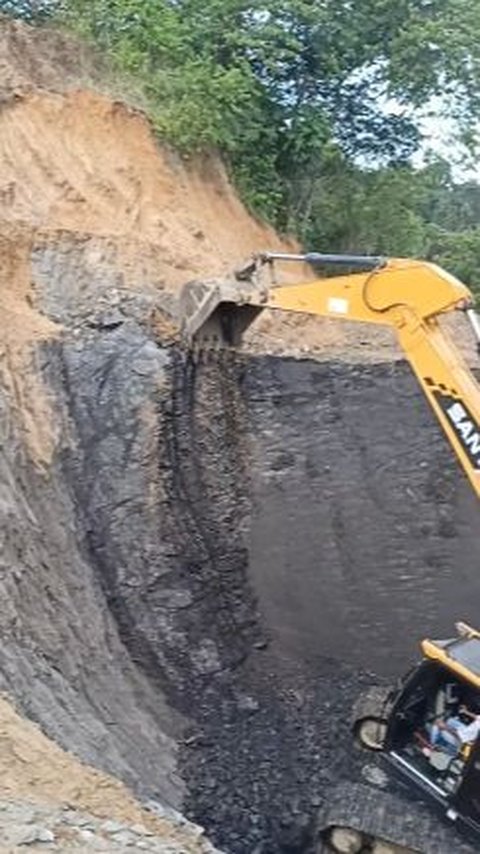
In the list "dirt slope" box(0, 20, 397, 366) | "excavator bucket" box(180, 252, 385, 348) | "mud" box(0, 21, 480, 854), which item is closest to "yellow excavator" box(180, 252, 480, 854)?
"mud" box(0, 21, 480, 854)

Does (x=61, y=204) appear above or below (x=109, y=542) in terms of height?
above

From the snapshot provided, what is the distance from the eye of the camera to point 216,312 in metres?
12.8

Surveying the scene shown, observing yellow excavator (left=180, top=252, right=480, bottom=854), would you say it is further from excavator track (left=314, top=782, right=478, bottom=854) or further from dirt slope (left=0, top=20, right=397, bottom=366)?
dirt slope (left=0, top=20, right=397, bottom=366)

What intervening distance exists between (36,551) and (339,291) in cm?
318

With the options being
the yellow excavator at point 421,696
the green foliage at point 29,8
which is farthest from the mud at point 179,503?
the green foliage at point 29,8

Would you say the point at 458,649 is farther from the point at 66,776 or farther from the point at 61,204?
the point at 61,204

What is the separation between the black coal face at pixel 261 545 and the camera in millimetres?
9375

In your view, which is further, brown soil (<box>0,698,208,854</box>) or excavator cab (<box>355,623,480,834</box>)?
excavator cab (<box>355,623,480,834</box>)

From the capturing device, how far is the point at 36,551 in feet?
32.8

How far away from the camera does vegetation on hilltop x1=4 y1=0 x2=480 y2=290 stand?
17.5 metres

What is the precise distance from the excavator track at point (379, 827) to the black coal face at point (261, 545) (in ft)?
1.31

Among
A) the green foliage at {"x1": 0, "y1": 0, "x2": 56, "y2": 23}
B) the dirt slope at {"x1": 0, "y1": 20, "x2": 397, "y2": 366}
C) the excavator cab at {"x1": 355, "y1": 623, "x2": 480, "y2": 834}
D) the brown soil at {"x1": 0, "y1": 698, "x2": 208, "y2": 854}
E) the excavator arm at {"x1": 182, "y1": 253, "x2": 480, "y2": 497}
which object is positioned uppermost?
the green foliage at {"x1": 0, "y1": 0, "x2": 56, "y2": 23}

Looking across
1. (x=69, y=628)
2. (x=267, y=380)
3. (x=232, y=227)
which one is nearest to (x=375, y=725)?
(x=69, y=628)

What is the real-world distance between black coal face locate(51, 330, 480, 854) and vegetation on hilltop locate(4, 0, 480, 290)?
479 centimetres
